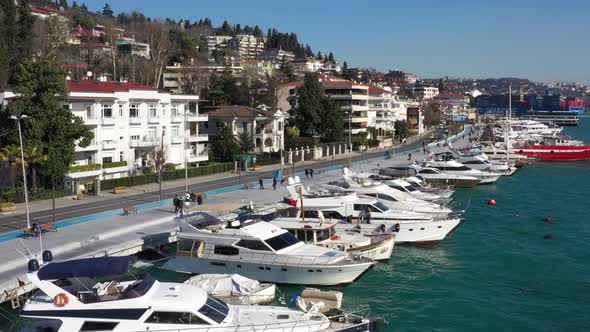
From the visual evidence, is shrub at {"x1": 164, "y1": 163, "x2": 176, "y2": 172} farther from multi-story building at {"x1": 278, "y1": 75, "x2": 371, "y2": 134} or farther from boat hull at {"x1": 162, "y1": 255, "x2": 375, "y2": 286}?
multi-story building at {"x1": 278, "y1": 75, "x2": 371, "y2": 134}

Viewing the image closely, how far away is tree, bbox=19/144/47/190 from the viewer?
4494cm

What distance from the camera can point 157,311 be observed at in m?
18.2

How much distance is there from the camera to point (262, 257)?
28.3 m

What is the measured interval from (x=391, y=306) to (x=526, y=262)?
11.6 m

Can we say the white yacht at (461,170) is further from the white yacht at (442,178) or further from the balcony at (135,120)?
the balcony at (135,120)

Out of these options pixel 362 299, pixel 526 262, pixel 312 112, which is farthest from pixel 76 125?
pixel 312 112

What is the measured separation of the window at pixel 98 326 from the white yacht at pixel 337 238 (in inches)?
590

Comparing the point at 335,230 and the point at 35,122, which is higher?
the point at 35,122

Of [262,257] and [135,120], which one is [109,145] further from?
[262,257]

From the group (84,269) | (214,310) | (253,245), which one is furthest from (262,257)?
(84,269)

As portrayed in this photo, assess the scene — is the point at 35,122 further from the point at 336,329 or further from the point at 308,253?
the point at 336,329

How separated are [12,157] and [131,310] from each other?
1200 inches

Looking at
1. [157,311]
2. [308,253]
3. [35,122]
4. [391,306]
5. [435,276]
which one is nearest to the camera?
[157,311]

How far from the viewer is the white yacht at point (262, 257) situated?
27.8 metres
